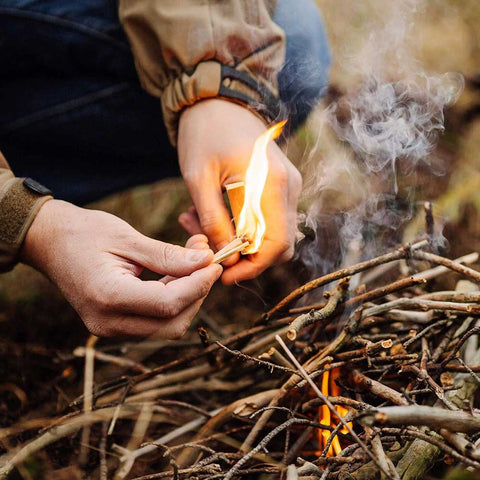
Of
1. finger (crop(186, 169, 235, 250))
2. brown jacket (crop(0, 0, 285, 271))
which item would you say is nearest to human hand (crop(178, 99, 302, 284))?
finger (crop(186, 169, 235, 250))

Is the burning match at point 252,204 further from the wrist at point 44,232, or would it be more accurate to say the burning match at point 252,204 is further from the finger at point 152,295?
the wrist at point 44,232

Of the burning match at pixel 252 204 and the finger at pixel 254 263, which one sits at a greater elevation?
the burning match at pixel 252 204

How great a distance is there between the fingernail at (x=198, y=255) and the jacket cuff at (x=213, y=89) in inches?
24.0

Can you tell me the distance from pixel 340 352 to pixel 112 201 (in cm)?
184

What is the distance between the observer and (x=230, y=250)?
4.13ft

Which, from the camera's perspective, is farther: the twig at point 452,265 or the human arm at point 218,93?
the human arm at point 218,93

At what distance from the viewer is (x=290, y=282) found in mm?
2178

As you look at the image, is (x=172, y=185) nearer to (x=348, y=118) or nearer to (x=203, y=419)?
(x=348, y=118)

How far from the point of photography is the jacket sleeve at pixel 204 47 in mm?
1547

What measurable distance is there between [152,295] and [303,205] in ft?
3.06

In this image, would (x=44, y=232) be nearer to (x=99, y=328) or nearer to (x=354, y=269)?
(x=99, y=328)

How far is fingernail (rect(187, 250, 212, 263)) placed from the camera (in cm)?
119

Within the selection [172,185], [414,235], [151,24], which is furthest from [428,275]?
[172,185]

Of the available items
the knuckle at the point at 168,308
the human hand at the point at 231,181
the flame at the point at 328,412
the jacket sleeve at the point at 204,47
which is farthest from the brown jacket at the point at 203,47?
the flame at the point at 328,412
